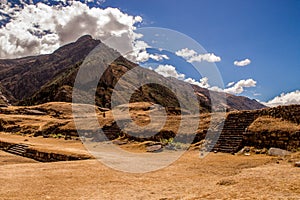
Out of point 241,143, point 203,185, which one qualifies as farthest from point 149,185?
point 241,143

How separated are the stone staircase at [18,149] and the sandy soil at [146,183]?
8491 millimetres

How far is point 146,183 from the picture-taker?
11289 millimetres

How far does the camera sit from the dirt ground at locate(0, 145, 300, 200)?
8.56 meters

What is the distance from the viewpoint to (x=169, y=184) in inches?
431

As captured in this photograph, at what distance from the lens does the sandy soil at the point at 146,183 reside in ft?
28.1

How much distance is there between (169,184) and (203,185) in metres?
1.32

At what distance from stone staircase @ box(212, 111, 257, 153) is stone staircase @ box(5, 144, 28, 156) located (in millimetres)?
14986

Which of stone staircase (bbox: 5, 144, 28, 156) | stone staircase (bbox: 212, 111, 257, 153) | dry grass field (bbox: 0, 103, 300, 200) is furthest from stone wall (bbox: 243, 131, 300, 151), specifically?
stone staircase (bbox: 5, 144, 28, 156)

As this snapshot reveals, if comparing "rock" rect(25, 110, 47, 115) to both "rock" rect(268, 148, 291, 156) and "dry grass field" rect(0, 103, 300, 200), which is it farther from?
"rock" rect(268, 148, 291, 156)

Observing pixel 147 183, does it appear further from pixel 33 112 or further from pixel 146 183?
pixel 33 112

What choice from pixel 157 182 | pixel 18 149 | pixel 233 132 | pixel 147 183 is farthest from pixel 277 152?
pixel 18 149

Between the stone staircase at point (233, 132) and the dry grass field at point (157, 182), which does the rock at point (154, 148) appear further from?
the dry grass field at point (157, 182)

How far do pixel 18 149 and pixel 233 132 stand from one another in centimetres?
1781

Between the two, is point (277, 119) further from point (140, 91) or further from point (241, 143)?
point (140, 91)
